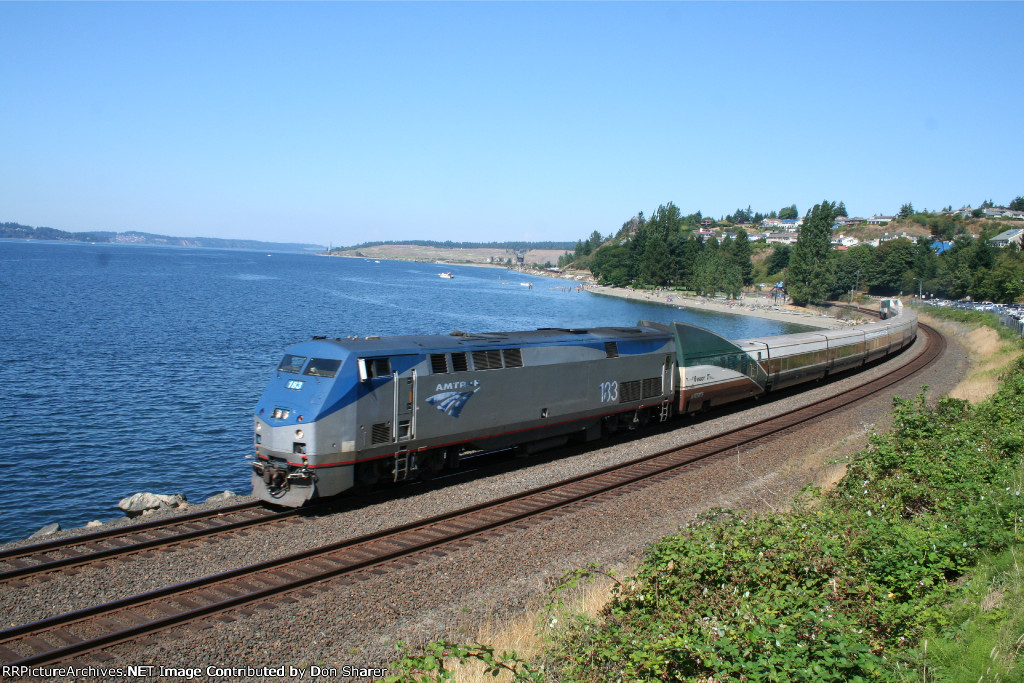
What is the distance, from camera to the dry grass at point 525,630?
876cm

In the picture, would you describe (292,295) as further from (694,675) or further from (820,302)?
(694,675)

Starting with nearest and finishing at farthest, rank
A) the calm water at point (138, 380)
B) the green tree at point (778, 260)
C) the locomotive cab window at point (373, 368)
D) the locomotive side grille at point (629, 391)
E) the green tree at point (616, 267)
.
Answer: the locomotive cab window at point (373, 368) → the locomotive side grille at point (629, 391) → the calm water at point (138, 380) → the green tree at point (616, 267) → the green tree at point (778, 260)

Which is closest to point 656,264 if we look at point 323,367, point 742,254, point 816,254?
point 742,254

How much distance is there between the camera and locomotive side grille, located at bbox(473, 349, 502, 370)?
18016 mm

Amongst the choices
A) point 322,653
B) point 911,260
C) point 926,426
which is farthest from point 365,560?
point 911,260

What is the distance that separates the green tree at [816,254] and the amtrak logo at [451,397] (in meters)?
117

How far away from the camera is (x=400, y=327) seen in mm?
74000

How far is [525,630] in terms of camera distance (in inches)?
393

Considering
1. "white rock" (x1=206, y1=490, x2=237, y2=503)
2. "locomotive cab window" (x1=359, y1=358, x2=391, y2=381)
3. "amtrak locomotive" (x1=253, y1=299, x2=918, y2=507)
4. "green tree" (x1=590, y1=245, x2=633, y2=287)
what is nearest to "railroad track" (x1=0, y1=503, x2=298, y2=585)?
"amtrak locomotive" (x1=253, y1=299, x2=918, y2=507)

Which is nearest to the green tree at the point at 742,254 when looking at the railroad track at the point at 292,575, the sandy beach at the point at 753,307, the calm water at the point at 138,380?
the sandy beach at the point at 753,307

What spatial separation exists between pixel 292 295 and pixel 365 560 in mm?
110126

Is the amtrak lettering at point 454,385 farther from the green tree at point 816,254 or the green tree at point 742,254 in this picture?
the green tree at point 742,254

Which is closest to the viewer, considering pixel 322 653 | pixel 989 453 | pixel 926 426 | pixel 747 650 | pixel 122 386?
pixel 747 650

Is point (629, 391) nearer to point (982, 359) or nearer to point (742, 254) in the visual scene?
point (982, 359)
